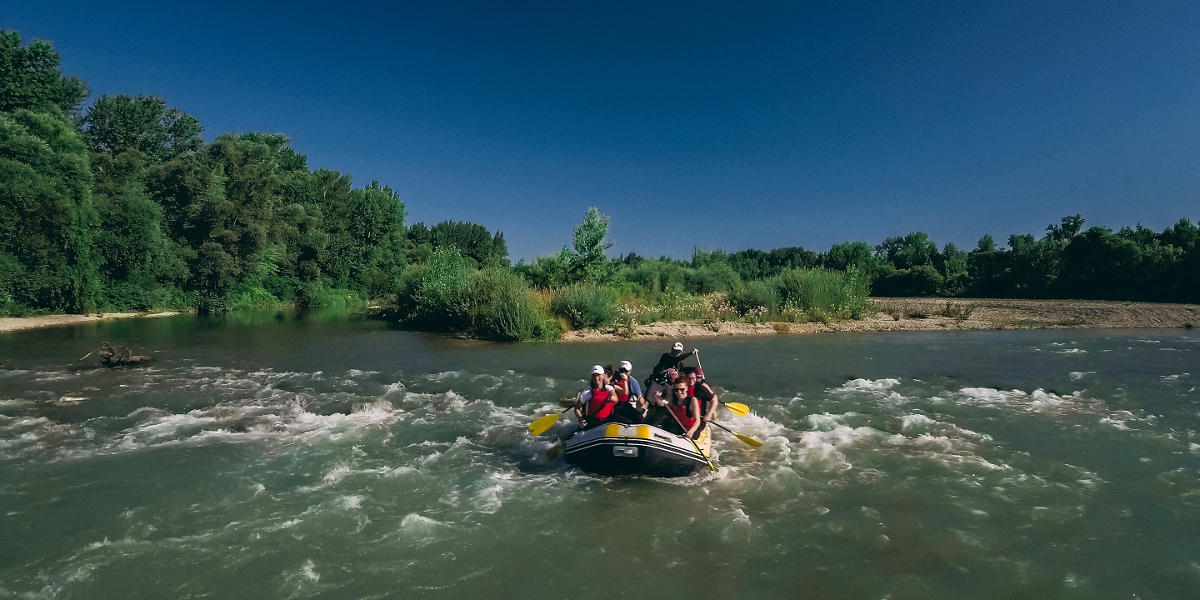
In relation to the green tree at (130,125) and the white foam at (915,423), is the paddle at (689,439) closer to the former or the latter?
the white foam at (915,423)

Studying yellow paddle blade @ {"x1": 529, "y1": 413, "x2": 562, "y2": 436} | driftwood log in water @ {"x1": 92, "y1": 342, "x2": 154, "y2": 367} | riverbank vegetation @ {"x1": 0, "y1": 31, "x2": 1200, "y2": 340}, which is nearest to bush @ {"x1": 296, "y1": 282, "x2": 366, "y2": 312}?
riverbank vegetation @ {"x1": 0, "y1": 31, "x2": 1200, "y2": 340}

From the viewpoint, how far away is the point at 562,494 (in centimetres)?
814

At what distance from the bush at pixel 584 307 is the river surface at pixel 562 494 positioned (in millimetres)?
9220

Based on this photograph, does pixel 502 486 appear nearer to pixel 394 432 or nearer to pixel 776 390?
pixel 394 432

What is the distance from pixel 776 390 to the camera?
14.5 m

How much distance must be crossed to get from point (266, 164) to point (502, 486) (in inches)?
1674

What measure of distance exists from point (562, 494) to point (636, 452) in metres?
1.16

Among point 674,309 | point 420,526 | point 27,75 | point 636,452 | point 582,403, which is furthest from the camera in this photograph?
point 27,75

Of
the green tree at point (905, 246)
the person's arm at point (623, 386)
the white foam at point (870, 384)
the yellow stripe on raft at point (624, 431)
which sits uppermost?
the green tree at point (905, 246)

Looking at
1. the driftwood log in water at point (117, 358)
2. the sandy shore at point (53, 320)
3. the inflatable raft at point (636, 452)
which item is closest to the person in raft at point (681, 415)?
the inflatable raft at point (636, 452)

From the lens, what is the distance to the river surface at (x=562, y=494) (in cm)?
602

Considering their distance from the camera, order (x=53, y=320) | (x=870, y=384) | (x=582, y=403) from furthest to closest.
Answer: (x=53, y=320) → (x=870, y=384) → (x=582, y=403)

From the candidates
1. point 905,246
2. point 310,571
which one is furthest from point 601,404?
point 905,246

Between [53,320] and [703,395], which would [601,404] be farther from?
[53,320]
